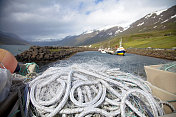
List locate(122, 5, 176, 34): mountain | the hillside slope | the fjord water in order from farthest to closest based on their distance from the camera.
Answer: locate(122, 5, 176, 34): mountain → the hillside slope → the fjord water

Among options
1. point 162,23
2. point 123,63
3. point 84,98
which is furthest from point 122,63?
point 162,23

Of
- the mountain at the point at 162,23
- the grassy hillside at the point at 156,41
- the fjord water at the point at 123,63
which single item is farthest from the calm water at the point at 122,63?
the mountain at the point at 162,23

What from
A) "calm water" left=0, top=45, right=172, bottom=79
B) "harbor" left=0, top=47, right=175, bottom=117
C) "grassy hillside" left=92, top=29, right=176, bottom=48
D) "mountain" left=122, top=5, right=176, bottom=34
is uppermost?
"mountain" left=122, top=5, right=176, bottom=34

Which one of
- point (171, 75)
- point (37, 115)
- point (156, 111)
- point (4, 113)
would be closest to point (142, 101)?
point (156, 111)

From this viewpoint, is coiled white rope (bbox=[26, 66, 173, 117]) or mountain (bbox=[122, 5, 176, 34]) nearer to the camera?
coiled white rope (bbox=[26, 66, 173, 117])

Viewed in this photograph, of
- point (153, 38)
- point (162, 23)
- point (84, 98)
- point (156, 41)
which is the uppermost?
point (162, 23)

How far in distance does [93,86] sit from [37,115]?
56.5 inches

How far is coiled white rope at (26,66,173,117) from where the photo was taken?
1815 millimetres

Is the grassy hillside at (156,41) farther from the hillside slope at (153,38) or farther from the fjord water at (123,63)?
the fjord water at (123,63)

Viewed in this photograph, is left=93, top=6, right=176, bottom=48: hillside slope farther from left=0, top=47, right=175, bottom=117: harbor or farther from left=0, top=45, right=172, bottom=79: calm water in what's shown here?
left=0, top=47, right=175, bottom=117: harbor

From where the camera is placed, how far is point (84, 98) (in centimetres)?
211

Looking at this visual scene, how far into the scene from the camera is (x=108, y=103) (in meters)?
2.08

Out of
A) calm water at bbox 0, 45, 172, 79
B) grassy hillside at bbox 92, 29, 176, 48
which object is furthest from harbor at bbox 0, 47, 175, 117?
grassy hillside at bbox 92, 29, 176, 48

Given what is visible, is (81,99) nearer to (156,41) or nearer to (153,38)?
(156,41)
